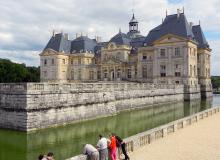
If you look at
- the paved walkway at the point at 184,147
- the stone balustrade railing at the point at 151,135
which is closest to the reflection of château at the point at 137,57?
the stone balustrade railing at the point at 151,135

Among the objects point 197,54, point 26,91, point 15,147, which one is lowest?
point 15,147

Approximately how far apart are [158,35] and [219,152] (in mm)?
48303

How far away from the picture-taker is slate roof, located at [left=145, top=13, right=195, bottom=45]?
55.5 meters

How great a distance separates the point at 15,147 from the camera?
16750mm

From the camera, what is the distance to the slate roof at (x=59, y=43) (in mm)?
69000

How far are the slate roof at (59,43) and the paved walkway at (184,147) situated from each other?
53.7 metres

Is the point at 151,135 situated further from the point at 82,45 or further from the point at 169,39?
the point at 82,45

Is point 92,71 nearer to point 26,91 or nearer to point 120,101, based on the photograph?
point 120,101

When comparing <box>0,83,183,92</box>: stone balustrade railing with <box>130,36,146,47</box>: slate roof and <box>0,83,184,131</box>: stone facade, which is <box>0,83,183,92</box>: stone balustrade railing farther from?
<box>130,36,146,47</box>: slate roof

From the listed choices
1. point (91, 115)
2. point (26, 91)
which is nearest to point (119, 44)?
point (91, 115)

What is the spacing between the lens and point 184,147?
14.1 metres

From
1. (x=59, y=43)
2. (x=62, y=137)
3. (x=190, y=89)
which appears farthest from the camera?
(x=59, y=43)

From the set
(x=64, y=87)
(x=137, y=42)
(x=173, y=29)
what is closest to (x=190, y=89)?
(x=173, y=29)

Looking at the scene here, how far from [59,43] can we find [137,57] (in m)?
18.2
